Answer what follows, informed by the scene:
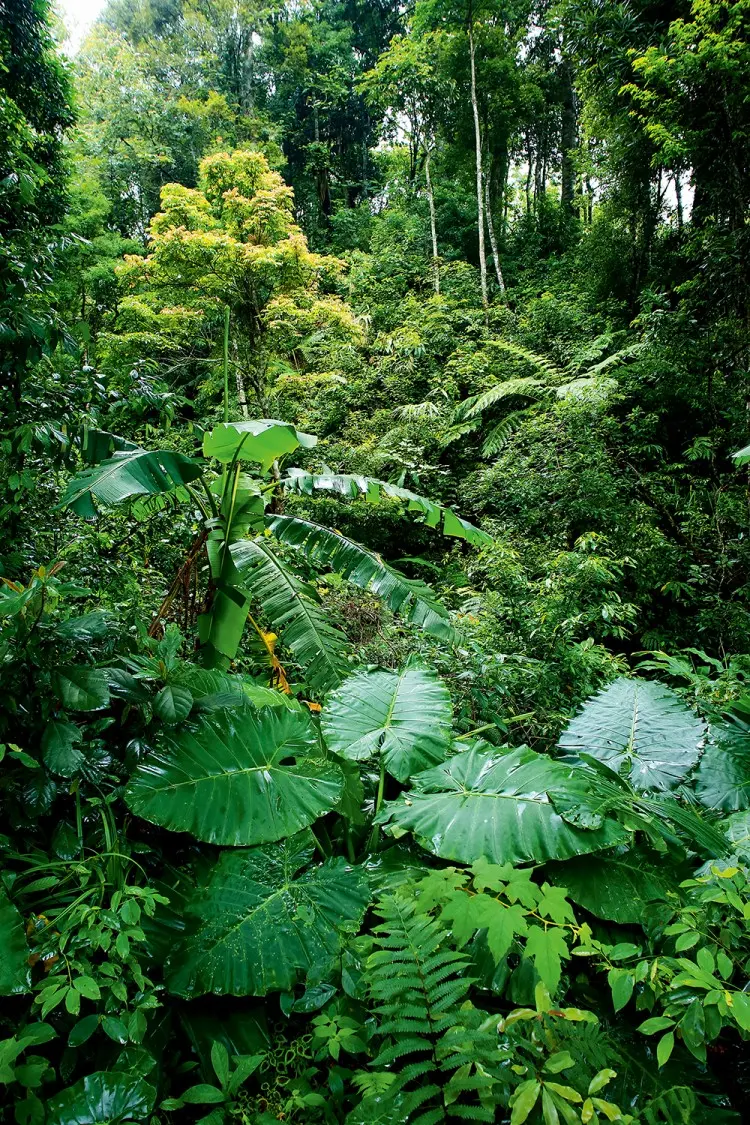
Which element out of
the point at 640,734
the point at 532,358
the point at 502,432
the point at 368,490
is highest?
the point at 532,358

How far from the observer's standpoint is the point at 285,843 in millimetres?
1478

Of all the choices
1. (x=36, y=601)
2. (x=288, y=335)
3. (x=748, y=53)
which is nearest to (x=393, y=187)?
(x=288, y=335)

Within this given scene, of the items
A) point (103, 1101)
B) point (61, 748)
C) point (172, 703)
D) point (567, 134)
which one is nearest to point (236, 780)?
point (172, 703)

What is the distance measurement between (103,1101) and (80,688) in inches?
31.5

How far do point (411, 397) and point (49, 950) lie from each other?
911 centimetres

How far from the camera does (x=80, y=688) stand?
4.44ft

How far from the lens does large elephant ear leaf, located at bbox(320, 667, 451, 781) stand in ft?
5.47

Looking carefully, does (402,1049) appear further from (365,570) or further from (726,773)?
(365,570)

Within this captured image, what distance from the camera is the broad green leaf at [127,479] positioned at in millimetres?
1802

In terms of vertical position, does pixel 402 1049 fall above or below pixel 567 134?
Result: below

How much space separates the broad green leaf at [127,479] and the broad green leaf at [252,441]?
333 mm

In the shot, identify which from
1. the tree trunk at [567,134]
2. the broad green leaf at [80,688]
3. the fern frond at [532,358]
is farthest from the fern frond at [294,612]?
the tree trunk at [567,134]

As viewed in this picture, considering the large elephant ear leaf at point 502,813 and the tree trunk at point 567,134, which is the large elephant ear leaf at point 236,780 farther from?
the tree trunk at point 567,134

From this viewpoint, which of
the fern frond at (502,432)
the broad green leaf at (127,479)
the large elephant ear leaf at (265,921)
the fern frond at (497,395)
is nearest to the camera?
the large elephant ear leaf at (265,921)
